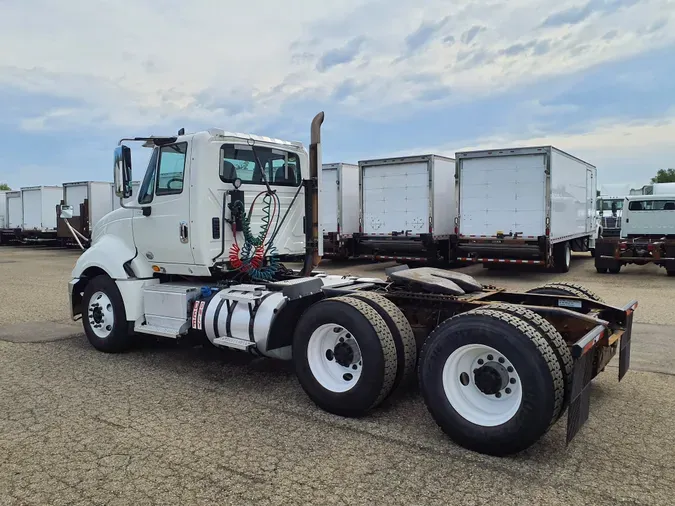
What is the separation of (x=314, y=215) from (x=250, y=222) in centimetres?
84

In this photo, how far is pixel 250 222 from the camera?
6.65 meters

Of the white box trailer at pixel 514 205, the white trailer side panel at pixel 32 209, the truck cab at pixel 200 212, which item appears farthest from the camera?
the white trailer side panel at pixel 32 209

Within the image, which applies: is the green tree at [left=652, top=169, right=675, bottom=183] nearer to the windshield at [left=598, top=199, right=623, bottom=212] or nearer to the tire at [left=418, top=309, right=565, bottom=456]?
the windshield at [left=598, top=199, right=623, bottom=212]

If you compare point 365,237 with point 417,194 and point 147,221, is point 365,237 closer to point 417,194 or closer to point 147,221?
point 417,194

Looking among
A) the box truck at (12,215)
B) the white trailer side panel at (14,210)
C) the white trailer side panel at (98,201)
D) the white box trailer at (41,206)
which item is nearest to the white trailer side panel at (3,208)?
the box truck at (12,215)

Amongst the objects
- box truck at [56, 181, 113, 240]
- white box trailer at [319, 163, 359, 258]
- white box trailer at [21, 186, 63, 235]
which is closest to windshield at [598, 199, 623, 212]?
white box trailer at [319, 163, 359, 258]

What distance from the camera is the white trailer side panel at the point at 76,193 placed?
92.3 feet

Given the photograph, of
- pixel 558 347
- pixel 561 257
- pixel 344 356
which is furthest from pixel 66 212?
pixel 561 257

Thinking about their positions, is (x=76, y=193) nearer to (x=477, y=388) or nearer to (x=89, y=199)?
(x=89, y=199)

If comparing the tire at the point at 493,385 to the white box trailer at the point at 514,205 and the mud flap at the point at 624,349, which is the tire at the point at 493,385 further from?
the white box trailer at the point at 514,205

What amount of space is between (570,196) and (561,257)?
181 centimetres

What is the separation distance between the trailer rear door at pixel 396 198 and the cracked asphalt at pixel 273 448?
34.7 feet

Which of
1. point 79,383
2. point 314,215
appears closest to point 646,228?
point 314,215

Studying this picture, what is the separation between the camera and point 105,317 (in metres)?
7.08
